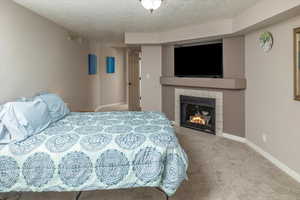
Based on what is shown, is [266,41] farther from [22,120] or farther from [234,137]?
[22,120]

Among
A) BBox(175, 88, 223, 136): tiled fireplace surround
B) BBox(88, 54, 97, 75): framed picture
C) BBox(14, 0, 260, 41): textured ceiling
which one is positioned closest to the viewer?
BBox(14, 0, 260, 41): textured ceiling

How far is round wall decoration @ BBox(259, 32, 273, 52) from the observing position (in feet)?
10.5

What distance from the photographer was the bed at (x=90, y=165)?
192cm

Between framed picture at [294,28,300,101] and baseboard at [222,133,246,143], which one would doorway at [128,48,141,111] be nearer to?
baseboard at [222,133,246,143]

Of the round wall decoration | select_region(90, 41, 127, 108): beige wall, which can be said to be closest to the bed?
the round wall decoration

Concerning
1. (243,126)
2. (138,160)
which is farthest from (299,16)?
(138,160)

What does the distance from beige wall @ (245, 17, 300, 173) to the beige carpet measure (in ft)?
0.98

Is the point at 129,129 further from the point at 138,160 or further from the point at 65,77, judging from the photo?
the point at 65,77

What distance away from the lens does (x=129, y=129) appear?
240 centimetres

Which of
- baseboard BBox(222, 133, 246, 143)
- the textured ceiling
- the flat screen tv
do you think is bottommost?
baseboard BBox(222, 133, 246, 143)

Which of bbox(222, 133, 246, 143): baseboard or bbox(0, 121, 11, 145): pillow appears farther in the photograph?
bbox(222, 133, 246, 143): baseboard

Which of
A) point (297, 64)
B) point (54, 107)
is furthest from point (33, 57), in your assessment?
point (297, 64)

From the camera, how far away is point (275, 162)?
10.2 ft

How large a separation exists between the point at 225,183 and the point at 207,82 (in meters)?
2.40
